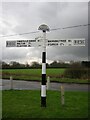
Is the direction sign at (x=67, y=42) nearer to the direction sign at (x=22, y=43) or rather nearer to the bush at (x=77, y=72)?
the direction sign at (x=22, y=43)

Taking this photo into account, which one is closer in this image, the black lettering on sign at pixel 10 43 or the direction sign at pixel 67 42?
the direction sign at pixel 67 42

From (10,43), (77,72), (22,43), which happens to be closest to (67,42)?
(22,43)

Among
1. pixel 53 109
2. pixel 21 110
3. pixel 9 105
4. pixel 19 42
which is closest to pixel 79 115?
pixel 53 109

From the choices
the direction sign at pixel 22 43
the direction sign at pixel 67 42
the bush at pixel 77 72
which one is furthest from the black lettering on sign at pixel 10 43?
the bush at pixel 77 72

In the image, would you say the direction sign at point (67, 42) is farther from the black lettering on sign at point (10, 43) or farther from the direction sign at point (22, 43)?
the black lettering on sign at point (10, 43)

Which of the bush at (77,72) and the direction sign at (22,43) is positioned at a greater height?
the direction sign at (22,43)

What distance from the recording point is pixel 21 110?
982 cm

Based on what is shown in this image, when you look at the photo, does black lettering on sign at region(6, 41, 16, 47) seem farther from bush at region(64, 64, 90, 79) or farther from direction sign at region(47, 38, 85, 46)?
bush at region(64, 64, 90, 79)

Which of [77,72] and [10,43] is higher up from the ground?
[10,43]

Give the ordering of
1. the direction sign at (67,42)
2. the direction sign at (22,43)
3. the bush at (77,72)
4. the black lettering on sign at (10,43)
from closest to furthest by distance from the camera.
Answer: the direction sign at (67,42), the direction sign at (22,43), the black lettering on sign at (10,43), the bush at (77,72)

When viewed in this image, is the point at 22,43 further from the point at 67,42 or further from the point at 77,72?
the point at 77,72

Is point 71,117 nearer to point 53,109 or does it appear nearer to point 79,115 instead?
point 79,115

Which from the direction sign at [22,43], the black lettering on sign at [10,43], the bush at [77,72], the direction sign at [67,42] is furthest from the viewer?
the bush at [77,72]

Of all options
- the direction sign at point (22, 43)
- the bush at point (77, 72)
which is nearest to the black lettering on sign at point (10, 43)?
the direction sign at point (22, 43)
